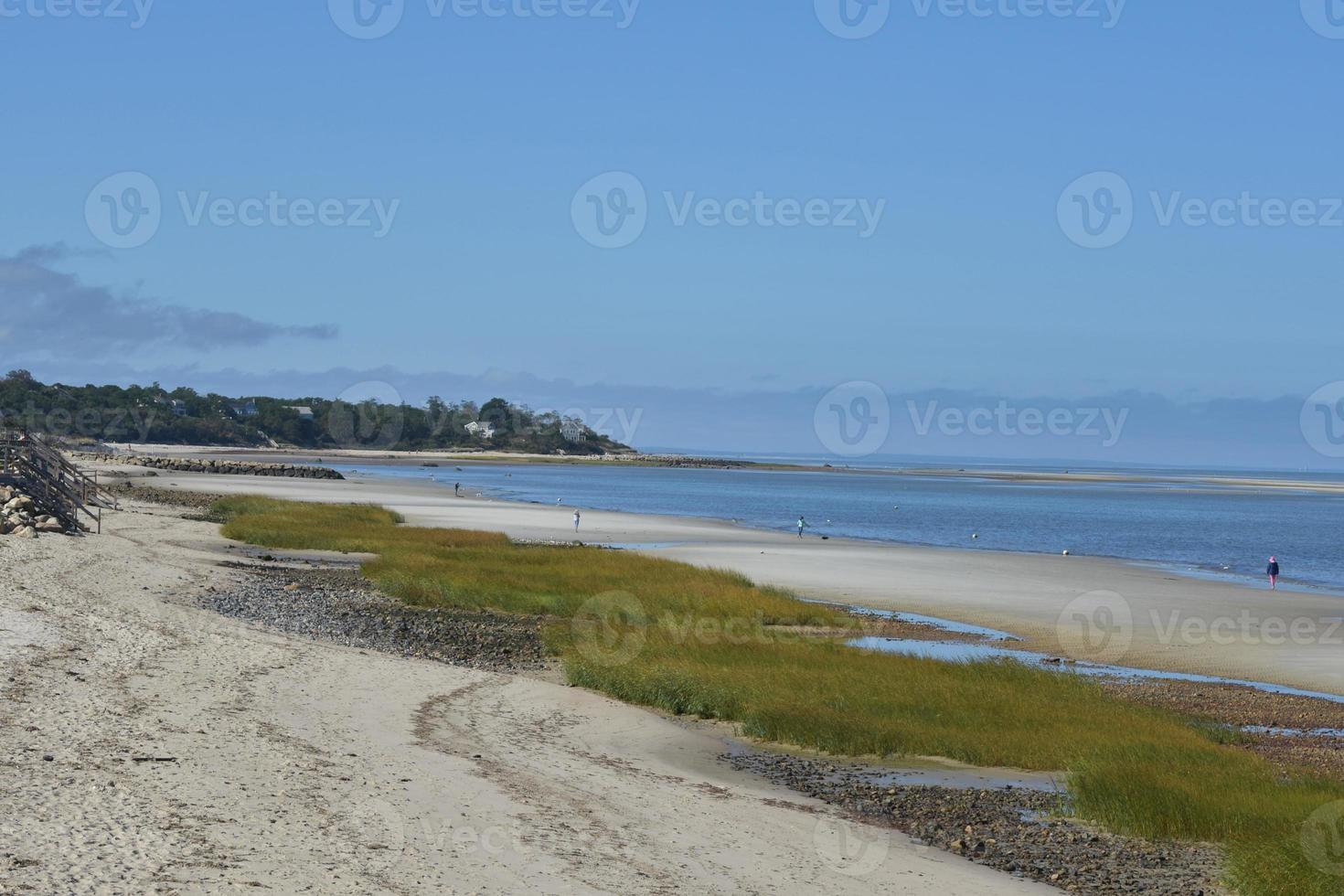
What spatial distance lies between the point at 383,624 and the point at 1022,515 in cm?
7413

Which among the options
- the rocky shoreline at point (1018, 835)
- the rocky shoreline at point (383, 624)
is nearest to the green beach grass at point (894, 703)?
the rocky shoreline at point (1018, 835)

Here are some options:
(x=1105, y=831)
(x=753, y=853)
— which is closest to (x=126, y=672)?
(x=753, y=853)

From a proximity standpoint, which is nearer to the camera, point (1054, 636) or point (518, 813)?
point (518, 813)

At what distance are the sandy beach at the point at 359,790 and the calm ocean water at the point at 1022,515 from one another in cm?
3944

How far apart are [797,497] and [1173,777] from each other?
10146cm

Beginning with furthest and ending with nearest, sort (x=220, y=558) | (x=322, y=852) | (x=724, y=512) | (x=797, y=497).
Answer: (x=797, y=497) < (x=724, y=512) < (x=220, y=558) < (x=322, y=852)

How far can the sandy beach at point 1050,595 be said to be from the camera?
26.1m

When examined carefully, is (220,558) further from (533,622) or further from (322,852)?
(322,852)

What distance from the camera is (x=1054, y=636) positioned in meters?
28.2

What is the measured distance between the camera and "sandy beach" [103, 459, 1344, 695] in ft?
85.6

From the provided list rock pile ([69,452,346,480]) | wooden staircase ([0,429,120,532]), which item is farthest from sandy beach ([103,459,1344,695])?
rock pile ([69,452,346,480])

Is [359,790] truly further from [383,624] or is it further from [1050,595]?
[1050,595]

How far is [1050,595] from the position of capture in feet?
123

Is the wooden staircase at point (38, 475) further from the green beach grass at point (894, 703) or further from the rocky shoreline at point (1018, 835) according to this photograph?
the rocky shoreline at point (1018, 835)
